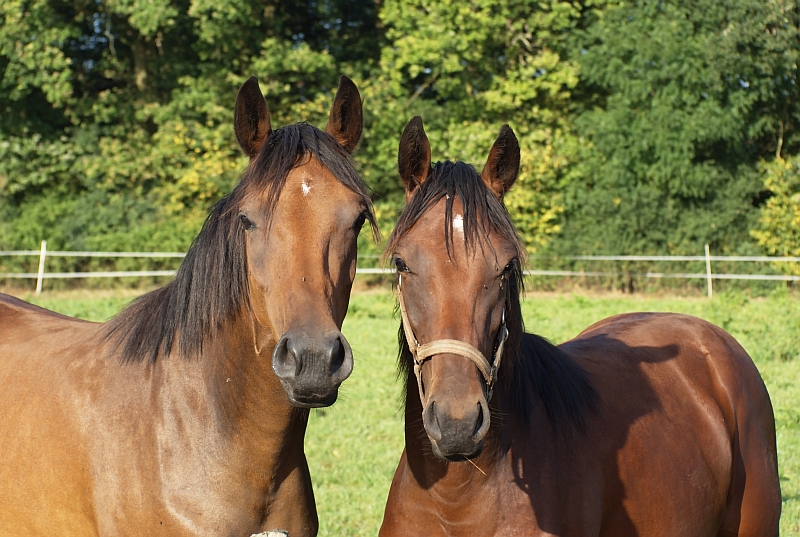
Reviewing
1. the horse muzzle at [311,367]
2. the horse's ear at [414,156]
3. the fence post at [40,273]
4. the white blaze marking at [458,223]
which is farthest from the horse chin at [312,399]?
the fence post at [40,273]

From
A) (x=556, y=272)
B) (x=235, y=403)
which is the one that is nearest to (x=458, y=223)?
(x=235, y=403)

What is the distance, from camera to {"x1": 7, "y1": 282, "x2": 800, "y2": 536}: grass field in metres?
5.19

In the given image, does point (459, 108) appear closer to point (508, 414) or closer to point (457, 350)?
point (508, 414)

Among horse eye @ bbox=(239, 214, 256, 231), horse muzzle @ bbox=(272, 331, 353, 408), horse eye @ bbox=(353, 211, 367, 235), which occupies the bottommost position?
horse muzzle @ bbox=(272, 331, 353, 408)

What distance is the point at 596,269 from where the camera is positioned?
2038cm

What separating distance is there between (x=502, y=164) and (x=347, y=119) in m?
0.64

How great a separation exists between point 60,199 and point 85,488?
71.7ft

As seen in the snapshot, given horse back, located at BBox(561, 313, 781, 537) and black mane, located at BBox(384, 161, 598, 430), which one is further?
horse back, located at BBox(561, 313, 781, 537)

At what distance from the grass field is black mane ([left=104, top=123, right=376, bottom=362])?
0.88 m

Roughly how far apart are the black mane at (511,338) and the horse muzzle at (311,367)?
524mm

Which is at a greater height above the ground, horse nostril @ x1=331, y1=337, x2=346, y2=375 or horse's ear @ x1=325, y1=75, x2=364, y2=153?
horse's ear @ x1=325, y1=75, x2=364, y2=153

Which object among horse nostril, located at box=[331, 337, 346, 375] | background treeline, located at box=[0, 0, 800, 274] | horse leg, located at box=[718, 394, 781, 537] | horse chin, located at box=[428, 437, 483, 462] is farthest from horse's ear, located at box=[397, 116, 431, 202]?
background treeline, located at box=[0, 0, 800, 274]

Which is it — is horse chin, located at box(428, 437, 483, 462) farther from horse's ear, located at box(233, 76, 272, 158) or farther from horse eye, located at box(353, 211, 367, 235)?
horse's ear, located at box(233, 76, 272, 158)

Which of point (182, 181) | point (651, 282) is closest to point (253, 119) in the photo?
point (651, 282)
